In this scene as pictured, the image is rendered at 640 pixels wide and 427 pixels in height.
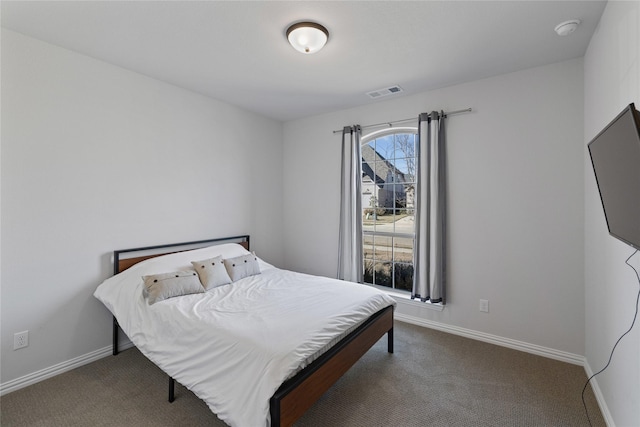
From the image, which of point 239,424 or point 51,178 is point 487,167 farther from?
point 51,178

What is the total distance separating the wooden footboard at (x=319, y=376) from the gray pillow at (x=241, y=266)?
1.36 metres

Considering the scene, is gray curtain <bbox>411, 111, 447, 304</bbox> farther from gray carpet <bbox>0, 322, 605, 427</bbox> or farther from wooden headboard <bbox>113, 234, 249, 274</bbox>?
wooden headboard <bbox>113, 234, 249, 274</bbox>

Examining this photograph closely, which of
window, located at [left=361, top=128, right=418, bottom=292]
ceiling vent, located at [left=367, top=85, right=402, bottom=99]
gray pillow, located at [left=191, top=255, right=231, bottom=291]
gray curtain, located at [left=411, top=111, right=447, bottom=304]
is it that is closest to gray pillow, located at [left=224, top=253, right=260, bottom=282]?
gray pillow, located at [left=191, top=255, right=231, bottom=291]

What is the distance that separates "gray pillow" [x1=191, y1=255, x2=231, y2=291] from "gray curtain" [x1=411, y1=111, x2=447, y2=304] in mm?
2080

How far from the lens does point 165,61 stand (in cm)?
260

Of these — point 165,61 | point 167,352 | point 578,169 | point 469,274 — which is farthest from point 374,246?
point 165,61

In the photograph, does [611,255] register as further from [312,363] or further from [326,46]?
[326,46]

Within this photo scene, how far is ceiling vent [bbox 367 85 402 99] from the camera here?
318cm

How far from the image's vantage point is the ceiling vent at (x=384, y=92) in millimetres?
3184

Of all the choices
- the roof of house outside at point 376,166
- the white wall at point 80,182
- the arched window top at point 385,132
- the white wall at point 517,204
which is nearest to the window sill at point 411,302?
the white wall at point 517,204

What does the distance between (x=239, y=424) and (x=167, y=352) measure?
803 millimetres

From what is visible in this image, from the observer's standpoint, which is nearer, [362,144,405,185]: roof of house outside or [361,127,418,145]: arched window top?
[361,127,418,145]: arched window top

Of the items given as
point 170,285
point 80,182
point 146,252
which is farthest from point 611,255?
point 80,182

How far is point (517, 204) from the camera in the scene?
2775mm
